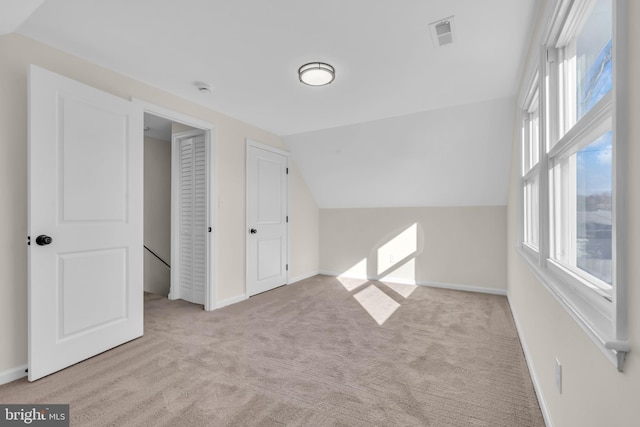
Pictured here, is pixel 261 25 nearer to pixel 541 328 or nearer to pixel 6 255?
pixel 6 255

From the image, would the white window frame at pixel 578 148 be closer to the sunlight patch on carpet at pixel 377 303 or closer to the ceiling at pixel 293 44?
the ceiling at pixel 293 44

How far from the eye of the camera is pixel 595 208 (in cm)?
118

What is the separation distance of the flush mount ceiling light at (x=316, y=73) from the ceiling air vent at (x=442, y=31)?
82cm

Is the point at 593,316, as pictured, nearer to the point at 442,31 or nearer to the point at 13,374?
the point at 442,31

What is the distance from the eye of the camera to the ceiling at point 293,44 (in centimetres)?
187

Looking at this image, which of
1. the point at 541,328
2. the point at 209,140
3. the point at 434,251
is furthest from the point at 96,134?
the point at 434,251

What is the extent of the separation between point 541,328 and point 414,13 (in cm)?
207

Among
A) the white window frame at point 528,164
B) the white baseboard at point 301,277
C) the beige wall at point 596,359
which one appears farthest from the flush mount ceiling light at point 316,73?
the white baseboard at point 301,277

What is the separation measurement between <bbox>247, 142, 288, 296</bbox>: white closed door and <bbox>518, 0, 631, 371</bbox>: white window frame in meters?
3.10

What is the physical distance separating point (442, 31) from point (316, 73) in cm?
99

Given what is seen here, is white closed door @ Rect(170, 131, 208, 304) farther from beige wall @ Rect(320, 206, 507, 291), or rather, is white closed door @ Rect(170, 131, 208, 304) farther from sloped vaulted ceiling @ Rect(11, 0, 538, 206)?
beige wall @ Rect(320, 206, 507, 291)

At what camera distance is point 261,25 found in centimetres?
202

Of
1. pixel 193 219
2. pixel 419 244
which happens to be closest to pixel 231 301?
pixel 193 219

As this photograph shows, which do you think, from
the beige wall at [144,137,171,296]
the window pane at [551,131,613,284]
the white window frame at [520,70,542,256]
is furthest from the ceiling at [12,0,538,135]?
the beige wall at [144,137,171,296]
